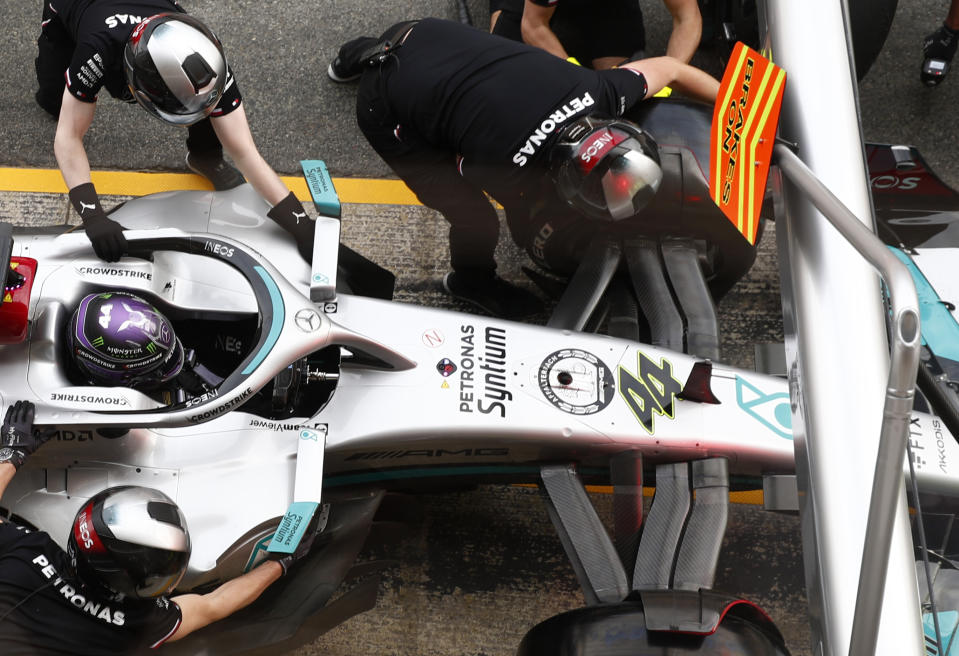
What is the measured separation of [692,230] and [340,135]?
210 centimetres

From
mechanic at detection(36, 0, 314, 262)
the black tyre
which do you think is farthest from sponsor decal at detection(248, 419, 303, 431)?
the black tyre

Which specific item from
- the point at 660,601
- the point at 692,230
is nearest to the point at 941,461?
the point at 660,601

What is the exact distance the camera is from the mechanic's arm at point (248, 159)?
3391 mm

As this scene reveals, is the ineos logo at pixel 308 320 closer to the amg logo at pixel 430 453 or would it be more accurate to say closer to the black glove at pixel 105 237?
the amg logo at pixel 430 453

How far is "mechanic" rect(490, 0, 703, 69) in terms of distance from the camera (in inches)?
159

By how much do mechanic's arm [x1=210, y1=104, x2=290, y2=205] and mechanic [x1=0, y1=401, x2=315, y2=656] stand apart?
1192 millimetres

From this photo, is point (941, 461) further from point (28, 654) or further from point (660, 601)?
point (28, 654)

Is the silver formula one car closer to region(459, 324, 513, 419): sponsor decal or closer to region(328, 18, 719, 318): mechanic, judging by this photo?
region(459, 324, 513, 419): sponsor decal

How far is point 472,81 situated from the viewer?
3.15 metres

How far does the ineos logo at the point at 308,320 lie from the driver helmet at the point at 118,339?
41 cm

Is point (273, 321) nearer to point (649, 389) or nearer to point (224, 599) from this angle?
point (224, 599)

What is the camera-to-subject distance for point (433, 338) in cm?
→ 309

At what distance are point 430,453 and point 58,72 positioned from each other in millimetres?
2727

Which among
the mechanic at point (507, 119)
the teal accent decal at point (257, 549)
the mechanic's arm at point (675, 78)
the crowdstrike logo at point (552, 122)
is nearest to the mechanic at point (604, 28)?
the mechanic's arm at point (675, 78)
